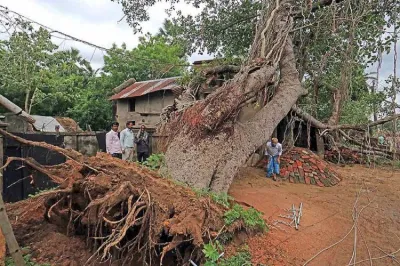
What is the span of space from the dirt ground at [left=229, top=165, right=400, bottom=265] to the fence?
2523 millimetres

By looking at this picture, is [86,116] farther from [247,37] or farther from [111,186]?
[111,186]

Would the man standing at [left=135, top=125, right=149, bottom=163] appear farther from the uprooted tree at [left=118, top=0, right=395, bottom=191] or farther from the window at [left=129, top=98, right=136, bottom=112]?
the window at [left=129, top=98, right=136, bottom=112]

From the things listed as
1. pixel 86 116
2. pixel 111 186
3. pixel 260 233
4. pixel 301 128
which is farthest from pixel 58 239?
pixel 86 116

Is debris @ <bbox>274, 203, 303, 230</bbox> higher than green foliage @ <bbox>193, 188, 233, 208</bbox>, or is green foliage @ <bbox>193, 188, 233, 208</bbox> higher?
green foliage @ <bbox>193, 188, 233, 208</bbox>

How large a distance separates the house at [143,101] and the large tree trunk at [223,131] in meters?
9.90

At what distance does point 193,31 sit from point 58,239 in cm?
923

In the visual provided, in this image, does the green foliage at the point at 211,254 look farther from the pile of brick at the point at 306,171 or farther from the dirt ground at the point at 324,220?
the pile of brick at the point at 306,171

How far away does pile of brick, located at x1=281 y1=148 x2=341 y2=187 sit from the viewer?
821 cm

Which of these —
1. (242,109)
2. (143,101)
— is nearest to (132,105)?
(143,101)

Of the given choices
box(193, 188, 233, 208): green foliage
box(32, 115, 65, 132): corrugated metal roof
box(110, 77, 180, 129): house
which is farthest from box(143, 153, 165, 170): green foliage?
box(32, 115, 65, 132): corrugated metal roof

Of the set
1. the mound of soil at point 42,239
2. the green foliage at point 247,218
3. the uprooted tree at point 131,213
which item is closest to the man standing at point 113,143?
the mound of soil at point 42,239

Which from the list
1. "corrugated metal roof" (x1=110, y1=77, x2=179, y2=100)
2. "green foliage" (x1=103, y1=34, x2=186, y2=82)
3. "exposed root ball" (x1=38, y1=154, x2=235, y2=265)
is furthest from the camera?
"green foliage" (x1=103, y1=34, x2=186, y2=82)

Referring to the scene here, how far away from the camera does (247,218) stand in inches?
179

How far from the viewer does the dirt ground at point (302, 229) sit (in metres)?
4.30
